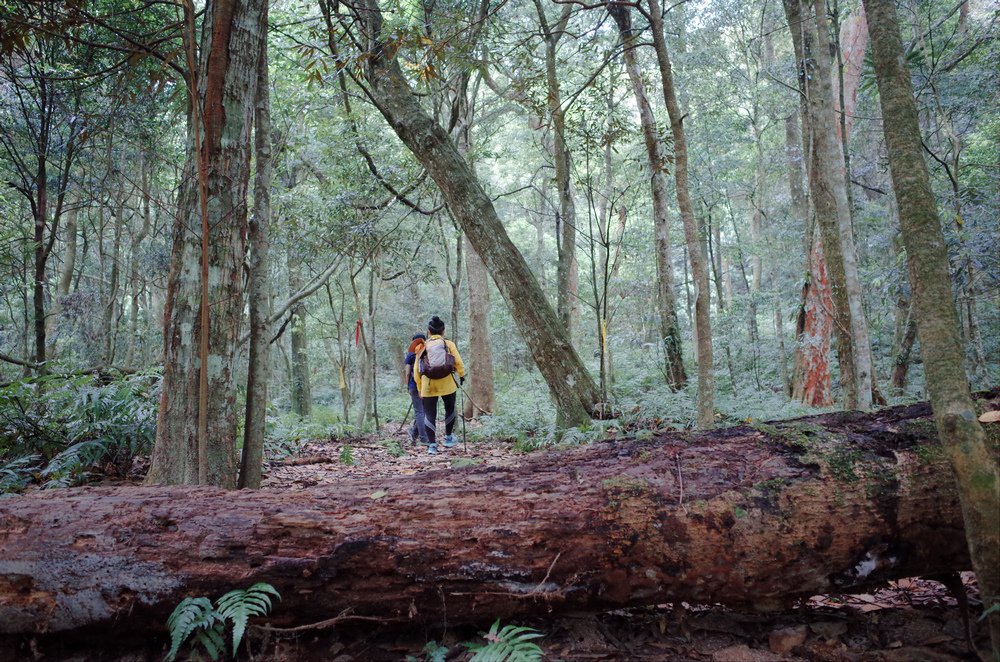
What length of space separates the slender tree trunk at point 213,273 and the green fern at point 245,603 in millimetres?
1721

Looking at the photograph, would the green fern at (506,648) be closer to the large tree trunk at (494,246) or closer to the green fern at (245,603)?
the green fern at (245,603)

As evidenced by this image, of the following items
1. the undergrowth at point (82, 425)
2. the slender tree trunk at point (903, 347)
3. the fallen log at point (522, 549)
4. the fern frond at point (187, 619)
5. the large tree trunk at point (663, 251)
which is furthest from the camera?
the slender tree trunk at point (903, 347)

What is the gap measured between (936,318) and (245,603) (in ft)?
10.3

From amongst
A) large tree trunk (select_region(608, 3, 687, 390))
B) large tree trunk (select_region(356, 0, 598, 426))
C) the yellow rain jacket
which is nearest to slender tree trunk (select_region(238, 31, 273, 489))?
large tree trunk (select_region(356, 0, 598, 426))

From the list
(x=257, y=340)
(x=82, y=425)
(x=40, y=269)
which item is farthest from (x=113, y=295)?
(x=257, y=340)

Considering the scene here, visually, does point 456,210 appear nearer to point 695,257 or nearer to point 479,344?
point 695,257

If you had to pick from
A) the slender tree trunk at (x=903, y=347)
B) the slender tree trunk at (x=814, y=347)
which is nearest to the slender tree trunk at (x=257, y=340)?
the slender tree trunk at (x=814, y=347)

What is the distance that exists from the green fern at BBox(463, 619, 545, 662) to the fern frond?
1.14 m

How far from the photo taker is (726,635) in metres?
2.59

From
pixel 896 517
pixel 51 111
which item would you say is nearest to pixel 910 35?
pixel 896 517

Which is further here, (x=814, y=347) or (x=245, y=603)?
(x=814, y=347)

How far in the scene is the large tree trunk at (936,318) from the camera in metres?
2.13

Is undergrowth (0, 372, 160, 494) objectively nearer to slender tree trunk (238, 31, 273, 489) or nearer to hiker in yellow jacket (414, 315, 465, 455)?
slender tree trunk (238, 31, 273, 489)

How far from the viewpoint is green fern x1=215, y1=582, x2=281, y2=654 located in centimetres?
237
